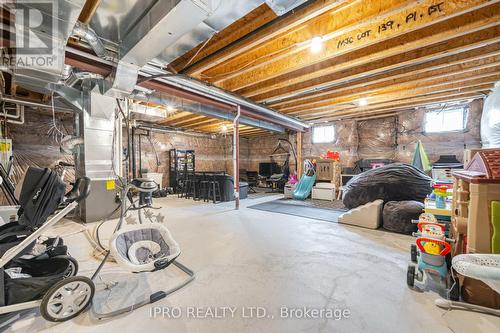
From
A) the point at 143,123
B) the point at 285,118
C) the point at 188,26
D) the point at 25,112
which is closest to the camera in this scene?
the point at 188,26

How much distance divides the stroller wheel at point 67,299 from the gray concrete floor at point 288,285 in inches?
2.4

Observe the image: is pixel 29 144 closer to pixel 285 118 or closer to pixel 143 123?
pixel 143 123

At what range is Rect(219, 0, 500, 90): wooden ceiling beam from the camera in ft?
6.49

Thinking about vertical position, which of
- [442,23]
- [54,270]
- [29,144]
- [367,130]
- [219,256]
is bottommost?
[219,256]

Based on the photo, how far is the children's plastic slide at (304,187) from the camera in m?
5.96

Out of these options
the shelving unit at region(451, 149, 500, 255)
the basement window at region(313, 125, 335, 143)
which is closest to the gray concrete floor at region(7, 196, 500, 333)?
the shelving unit at region(451, 149, 500, 255)

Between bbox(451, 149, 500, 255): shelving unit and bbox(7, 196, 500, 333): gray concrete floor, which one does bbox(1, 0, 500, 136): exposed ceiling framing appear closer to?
bbox(451, 149, 500, 255): shelving unit

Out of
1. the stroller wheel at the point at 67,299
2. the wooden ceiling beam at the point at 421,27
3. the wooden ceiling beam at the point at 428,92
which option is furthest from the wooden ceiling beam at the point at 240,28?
the wooden ceiling beam at the point at 428,92

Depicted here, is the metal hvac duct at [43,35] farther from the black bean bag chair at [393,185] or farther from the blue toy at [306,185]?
the blue toy at [306,185]

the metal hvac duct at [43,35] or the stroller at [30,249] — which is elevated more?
the metal hvac duct at [43,35]

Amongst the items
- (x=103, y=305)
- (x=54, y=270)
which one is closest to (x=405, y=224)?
(x=103, y=305)

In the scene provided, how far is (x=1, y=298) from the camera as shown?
1.16 meters

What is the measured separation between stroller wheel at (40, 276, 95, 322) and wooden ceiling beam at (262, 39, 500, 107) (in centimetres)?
414

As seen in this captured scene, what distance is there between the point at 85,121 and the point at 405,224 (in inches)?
208
